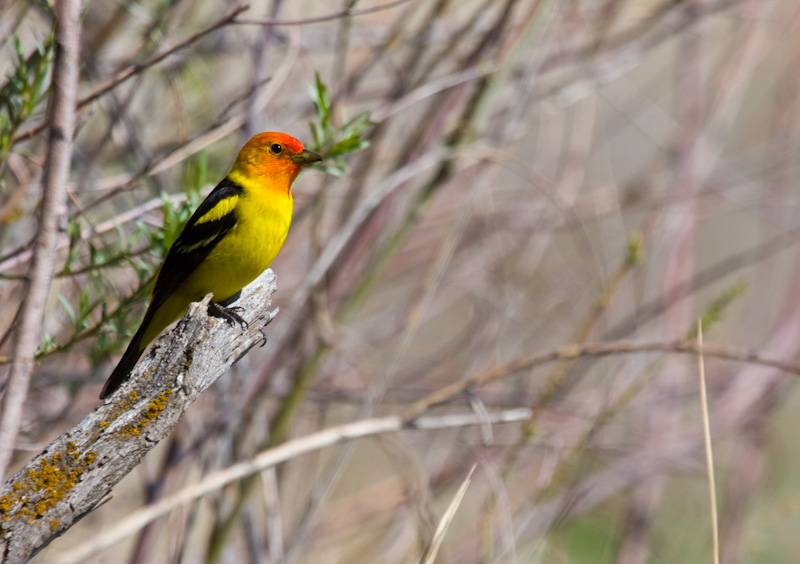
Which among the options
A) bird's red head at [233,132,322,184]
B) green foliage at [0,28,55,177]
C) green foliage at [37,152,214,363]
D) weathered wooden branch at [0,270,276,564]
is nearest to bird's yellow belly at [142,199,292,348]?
bird's red head at [233,132,322,184]

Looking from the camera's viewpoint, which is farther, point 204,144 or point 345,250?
point 345,250

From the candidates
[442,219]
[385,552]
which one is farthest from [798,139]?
[385,552]

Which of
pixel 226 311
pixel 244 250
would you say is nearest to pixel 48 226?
pixel 226 311

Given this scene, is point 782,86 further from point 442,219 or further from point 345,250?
point 345,250

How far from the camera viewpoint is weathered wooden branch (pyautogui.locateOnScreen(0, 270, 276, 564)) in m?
1.88

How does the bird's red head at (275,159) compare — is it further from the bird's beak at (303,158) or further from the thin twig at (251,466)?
the thin twig at (251,466)

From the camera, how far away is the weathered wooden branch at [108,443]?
1.88 meters

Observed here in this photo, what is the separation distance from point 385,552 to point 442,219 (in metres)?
2.00

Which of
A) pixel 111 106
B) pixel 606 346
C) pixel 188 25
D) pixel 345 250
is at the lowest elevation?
pixel 606 346

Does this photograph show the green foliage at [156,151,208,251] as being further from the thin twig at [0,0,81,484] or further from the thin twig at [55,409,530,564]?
the thin twig at [55,409,530,564]

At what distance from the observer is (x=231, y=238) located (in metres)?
3.49

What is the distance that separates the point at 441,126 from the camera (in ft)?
13.7

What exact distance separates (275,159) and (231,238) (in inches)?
17.6

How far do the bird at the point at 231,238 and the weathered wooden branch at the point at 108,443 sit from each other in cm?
106
